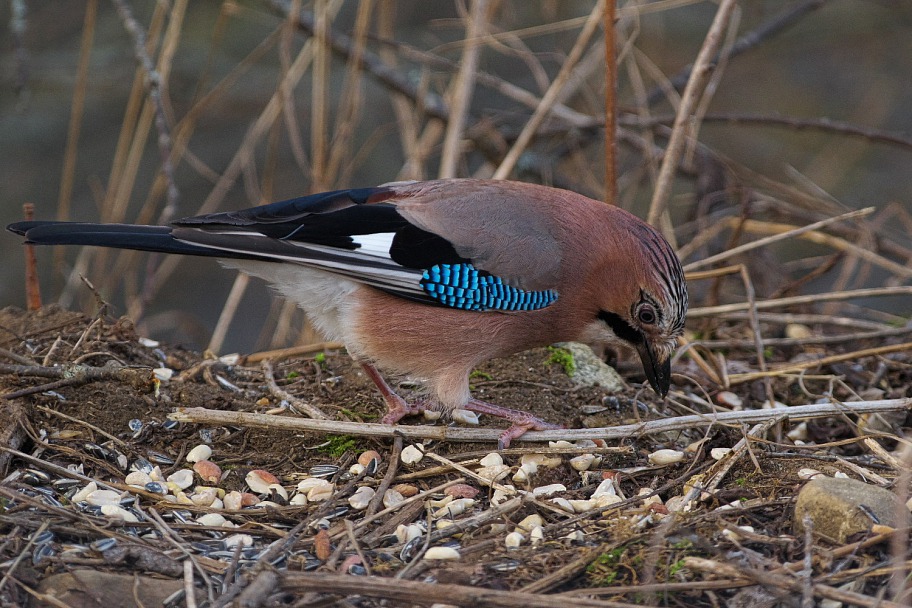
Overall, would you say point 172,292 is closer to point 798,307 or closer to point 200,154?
point 200,154

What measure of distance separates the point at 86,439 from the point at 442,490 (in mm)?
1432

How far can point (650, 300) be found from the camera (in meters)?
4.10

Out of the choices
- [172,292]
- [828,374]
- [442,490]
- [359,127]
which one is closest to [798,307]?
[828,374]

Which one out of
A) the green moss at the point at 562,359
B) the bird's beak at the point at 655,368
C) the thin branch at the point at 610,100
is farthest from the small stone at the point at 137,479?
the thin branch at the point at 610,100

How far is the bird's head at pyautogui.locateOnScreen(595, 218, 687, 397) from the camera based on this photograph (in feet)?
13.4

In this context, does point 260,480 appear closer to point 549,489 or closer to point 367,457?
point 367,457

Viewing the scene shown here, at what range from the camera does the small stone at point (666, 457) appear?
3.89 meters

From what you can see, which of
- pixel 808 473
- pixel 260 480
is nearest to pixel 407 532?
pixel 260 480

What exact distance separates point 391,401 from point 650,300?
4.01 feet

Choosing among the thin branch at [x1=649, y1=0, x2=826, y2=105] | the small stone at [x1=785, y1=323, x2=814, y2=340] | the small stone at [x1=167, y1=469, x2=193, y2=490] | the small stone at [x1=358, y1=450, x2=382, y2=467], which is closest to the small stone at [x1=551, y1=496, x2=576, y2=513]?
the small stone at [x1=358, y1=450, x2=382, y2=467]

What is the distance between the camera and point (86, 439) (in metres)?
3.84

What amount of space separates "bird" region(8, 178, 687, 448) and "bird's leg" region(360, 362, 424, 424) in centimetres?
2

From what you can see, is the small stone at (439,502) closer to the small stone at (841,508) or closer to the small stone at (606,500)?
the small stone at (606,500)

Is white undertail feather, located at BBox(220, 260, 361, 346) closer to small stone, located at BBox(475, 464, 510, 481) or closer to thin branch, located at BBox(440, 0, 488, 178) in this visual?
small stone, located at BBox(475, 464, 510, 481)
